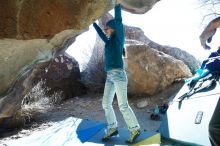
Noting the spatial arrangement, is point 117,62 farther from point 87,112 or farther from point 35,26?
point 87,112

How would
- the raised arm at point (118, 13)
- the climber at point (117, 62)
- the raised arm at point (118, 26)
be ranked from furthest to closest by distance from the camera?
the climber at point (117, 62)
the raised arm at point (118, 26)
the raised arm at point (118, 13)

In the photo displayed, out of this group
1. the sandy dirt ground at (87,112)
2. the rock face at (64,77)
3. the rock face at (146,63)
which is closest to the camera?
the sandy dirt ground at (87,112)

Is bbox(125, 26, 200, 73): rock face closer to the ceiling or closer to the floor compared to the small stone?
closer to the ceiling

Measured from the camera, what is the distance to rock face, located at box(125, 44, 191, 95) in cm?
1175

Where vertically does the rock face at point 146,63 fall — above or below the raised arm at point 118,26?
below

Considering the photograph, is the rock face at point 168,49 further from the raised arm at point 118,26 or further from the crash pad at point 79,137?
the raised arm at point 118,26

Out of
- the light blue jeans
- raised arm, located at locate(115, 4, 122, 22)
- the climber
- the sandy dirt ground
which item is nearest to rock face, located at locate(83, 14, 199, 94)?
the sandy dirt ground

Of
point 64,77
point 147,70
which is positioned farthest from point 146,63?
point 64,77

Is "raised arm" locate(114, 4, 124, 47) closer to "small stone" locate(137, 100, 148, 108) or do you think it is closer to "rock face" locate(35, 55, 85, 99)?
"small stone" locate(137, 100, 148, 108)

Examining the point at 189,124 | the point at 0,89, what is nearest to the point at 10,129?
the point at 0,89

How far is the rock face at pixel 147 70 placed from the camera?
11750 mm

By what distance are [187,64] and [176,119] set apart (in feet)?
31.4

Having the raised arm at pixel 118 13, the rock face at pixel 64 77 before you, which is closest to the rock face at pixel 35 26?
the raised arm at pixel 118 13

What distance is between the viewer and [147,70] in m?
11.8
